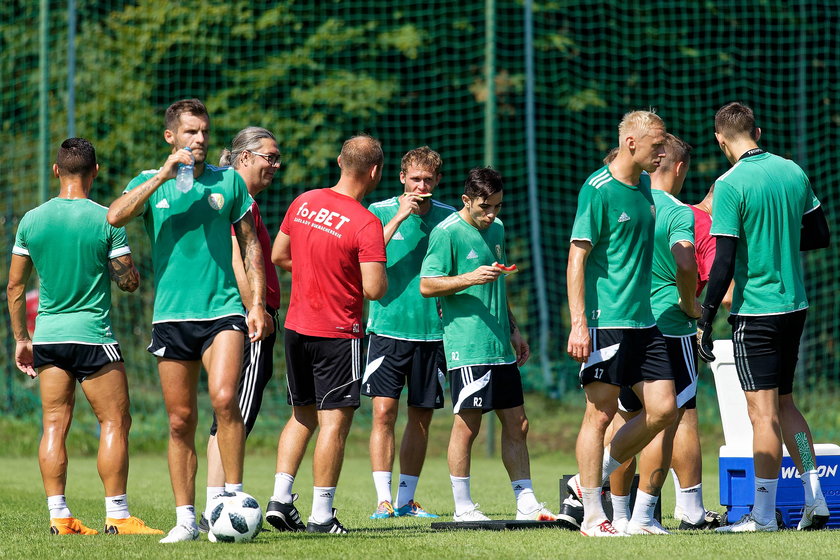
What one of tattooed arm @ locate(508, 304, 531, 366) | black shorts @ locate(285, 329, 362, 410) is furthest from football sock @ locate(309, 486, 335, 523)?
tattooed arm @ locate(508, 304, 531, 366)

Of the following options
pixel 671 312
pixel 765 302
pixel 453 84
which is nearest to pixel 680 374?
pixel 671 312

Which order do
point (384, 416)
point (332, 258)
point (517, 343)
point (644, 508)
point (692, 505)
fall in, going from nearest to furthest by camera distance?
point (644, 508) → point (332, 258) → point (692, 505) → point (517, 343) → point (384, 416)

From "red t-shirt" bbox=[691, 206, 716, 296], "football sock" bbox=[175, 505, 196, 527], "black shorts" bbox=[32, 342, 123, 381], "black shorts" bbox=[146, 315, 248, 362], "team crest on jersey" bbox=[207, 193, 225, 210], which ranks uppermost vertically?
"team crest on jersey" bbox=[207, 193, 225, 210]

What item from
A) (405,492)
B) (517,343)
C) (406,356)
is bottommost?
(405,492)

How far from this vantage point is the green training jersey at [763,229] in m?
6.71

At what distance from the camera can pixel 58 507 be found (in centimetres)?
685

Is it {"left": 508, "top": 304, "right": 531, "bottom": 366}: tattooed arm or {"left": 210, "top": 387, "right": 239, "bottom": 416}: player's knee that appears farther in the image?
{"left": 508, "top": 304, "right": 531, "bottom": 366}: tattooed arm

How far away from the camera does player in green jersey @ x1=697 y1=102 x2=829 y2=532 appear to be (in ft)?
21.7

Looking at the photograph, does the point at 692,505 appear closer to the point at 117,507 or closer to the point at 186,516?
the point at 186,516

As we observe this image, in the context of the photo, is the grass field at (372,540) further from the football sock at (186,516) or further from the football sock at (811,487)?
the football sock at (811,487)

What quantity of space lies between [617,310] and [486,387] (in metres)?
1.24

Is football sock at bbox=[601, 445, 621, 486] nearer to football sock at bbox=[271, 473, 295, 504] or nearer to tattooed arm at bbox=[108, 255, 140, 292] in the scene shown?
football sock at bbox=[271, 473, 295, 504]

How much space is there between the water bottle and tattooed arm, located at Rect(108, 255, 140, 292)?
3.21 ft

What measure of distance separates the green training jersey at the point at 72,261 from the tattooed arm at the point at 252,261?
0.92 m
